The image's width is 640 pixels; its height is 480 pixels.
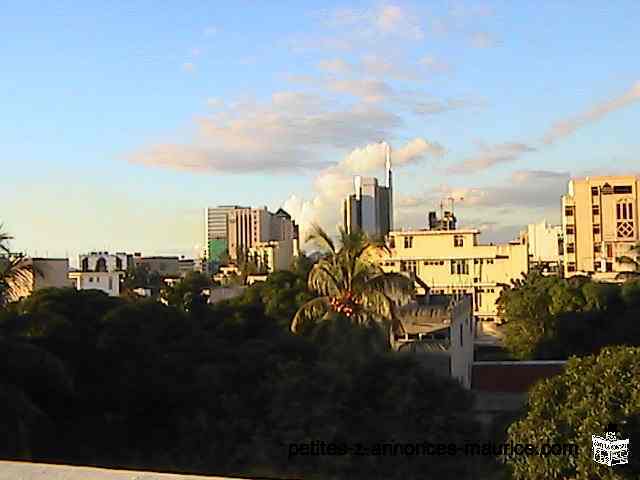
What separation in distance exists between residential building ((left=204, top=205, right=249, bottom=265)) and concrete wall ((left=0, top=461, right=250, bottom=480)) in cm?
12948

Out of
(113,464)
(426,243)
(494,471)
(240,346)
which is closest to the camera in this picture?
(494,471)

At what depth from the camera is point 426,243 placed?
211 ft

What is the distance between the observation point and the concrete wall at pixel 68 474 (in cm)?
502

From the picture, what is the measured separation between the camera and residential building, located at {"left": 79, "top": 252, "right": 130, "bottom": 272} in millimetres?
91750

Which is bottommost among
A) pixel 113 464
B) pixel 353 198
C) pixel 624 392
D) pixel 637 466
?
pixel 113 464

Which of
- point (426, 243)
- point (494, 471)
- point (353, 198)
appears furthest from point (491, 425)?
point (353, 198)

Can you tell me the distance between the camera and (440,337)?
22453mm

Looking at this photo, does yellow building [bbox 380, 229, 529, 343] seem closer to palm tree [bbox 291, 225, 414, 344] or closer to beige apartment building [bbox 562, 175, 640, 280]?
beige apartment building [bbox 562, 175, 640, 280]

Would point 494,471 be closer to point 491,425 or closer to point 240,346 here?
point 491,425

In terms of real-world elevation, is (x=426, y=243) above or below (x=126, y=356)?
above

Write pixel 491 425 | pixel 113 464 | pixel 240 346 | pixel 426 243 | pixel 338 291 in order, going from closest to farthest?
pixel 113 464 < pixel 491 425 < pixel 240 346 < pixel 338 291 < pixel 426 243

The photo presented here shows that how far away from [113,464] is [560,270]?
72.6 metres

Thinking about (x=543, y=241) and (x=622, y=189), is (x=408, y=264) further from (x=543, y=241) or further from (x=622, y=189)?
(x=543, y=241)

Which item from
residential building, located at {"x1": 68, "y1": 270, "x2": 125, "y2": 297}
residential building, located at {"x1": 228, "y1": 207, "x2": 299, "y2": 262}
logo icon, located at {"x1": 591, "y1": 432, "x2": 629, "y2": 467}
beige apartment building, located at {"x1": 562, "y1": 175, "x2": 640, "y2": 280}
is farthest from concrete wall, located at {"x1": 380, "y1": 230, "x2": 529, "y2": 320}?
residential building, located at {"x1": 228, "y1": 207, "x2": 299, "y2": 262}
